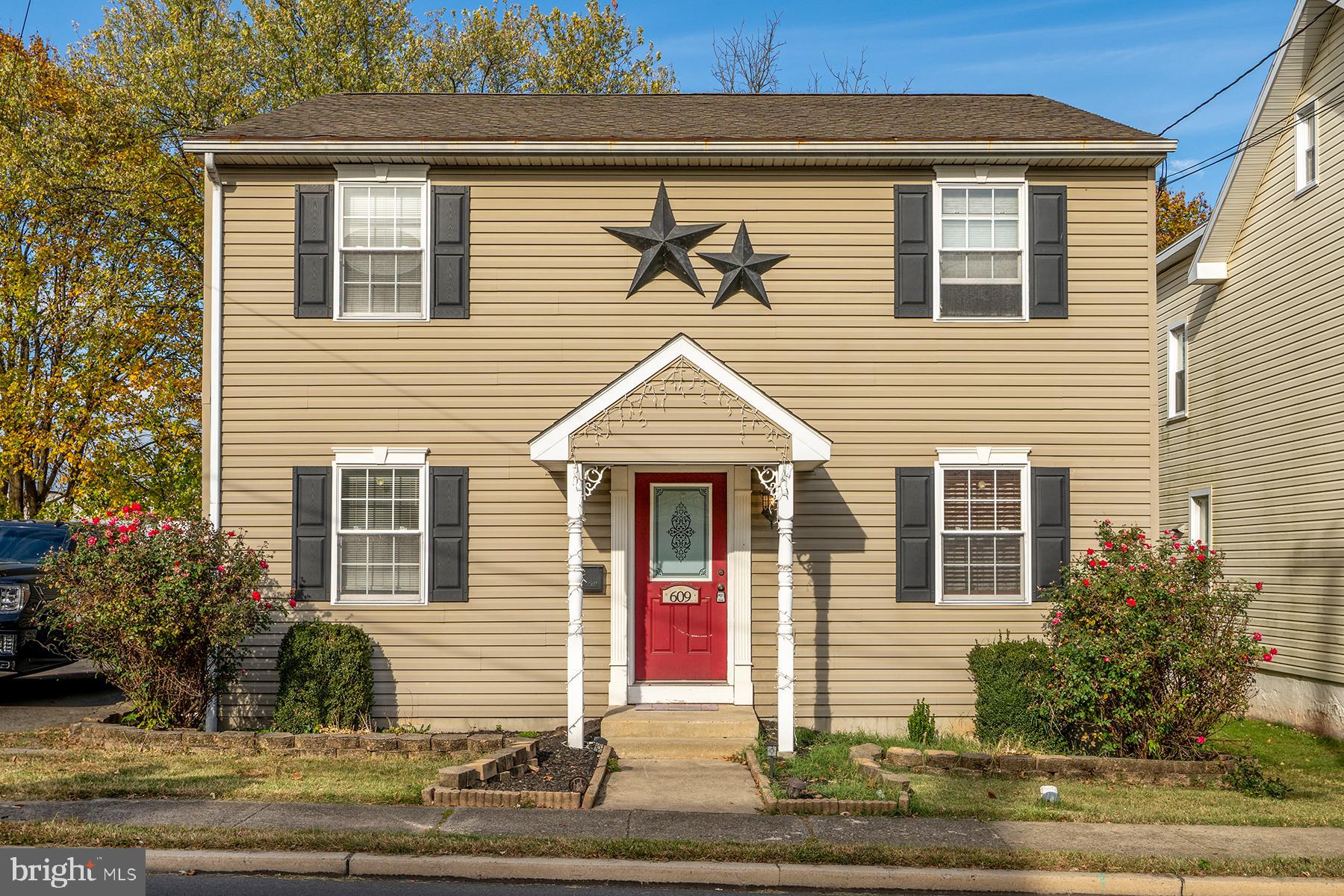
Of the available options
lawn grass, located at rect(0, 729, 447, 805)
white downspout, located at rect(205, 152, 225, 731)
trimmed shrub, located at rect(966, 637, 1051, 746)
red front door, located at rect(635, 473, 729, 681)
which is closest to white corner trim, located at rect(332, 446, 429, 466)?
white downspout, located at rect(205, 152, 225, 731)

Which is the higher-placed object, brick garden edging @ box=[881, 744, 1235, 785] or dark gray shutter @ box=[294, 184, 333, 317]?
dark gray shutter @ box=[294, 184, 333, 317]

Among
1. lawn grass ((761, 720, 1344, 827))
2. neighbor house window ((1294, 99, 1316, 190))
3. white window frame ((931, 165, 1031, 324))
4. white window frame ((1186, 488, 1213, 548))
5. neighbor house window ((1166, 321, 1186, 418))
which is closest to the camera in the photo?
lawn grass ((761, 720, 1344, 827))

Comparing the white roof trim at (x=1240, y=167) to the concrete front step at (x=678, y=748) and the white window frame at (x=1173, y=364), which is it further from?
the concrete front step at (x=678, y=748)

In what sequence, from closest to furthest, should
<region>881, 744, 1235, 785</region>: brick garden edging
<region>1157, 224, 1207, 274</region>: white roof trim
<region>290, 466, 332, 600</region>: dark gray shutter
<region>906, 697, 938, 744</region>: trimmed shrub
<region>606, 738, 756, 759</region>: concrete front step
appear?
<region>881, 744, 1235, 785</region>: brick garden edging < <region>606, 738, 756, 759</region>: concrete front step < <region>906, 697, 938, 744</region>: trimmed shrub < <region>290, 466, 332, 600</region>: dark gray shutter < <region>1157, 224, 1207, 274</region>: white roof trim

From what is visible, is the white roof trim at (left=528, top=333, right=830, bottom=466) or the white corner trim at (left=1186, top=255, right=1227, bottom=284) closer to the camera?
the white roof trim at (left=528, top=333, right=830, bottom=466)

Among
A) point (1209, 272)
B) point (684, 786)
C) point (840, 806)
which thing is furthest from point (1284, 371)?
point (684, 786)

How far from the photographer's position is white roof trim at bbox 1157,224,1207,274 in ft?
54.2

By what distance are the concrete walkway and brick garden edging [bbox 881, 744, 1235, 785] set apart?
5.67 ft

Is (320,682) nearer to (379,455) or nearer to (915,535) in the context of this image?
(379,455)

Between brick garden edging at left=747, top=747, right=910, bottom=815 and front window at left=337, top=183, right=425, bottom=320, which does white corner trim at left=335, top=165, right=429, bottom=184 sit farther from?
brick garden edging at left=747, top=747, right=910, bottom=815

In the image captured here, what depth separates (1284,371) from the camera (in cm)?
1461

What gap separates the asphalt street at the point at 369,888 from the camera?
6516mm

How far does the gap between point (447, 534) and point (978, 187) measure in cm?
687

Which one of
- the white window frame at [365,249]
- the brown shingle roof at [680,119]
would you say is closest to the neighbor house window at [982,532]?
the brown shingle roof at [680,119]
